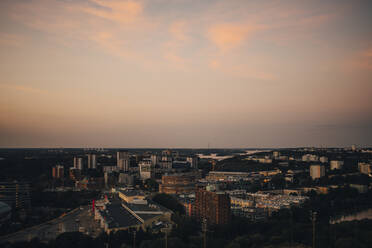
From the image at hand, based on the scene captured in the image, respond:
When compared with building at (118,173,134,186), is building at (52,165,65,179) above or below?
above

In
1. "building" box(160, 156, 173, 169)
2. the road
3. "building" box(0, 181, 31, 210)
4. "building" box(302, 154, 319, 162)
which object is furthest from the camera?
"building" box(302, 154, 319, 162)

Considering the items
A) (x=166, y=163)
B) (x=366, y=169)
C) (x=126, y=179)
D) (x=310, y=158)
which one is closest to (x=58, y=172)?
(x=126, y=179)

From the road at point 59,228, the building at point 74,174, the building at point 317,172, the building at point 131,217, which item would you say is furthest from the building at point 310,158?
the road at point 59,228

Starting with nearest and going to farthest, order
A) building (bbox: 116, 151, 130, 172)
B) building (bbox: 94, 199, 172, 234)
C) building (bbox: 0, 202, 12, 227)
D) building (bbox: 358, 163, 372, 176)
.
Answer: building (bbox: 94, 199, 172, 234), building (bbox: 0, 202, 12, 227), building (bbox: 358, 163, 372, 176), building (bbox: 116, 151, 130, 172)

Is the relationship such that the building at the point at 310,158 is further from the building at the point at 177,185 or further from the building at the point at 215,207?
the building at the point at 215,207

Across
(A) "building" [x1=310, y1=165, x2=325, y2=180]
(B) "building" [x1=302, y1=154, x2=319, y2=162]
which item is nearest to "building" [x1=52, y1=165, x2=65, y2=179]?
(A) "building" [x1=310, y1=165, x2=325, y2=180]

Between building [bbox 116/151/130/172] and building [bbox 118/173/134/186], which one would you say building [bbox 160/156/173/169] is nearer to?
building [bbox 116/151/130/172]

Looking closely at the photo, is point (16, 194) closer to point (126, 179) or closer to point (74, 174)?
point (74, 174)
